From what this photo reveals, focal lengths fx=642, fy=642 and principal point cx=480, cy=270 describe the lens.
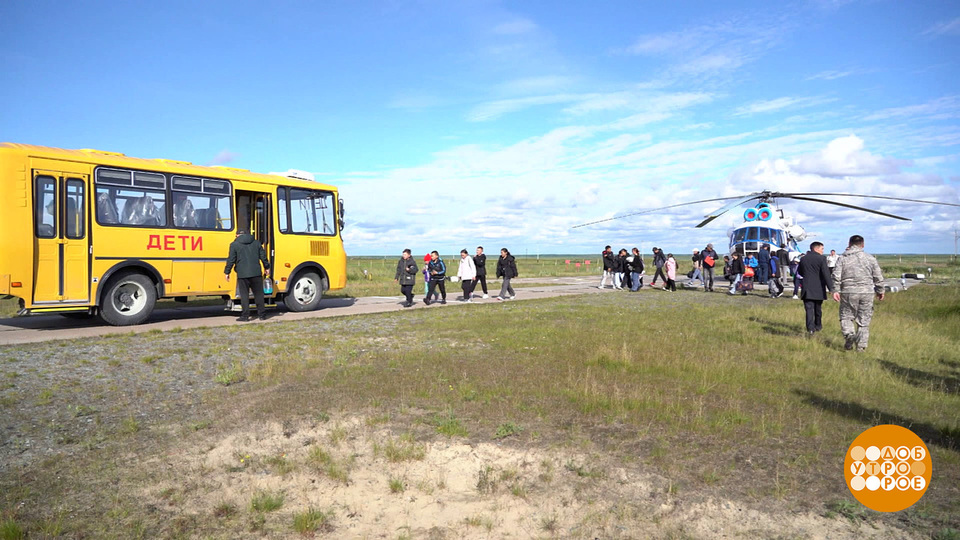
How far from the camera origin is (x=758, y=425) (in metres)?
5.89

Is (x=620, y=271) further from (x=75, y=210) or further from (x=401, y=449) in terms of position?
(x=401, y=449)

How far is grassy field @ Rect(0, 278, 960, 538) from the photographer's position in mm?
4199

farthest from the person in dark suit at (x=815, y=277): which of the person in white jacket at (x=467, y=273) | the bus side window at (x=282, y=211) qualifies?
the bus side window at (x=282, y=211)

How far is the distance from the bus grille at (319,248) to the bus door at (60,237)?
195 inches

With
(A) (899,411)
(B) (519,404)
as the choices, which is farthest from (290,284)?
(A) (899,411)

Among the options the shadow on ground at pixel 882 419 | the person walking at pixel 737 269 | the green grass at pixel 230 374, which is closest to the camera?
the shadow on ground at pixel 882 419

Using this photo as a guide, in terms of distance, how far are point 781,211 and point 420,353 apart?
25485 millimetres

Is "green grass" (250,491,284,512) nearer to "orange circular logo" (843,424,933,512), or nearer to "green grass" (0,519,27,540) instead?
"green grass" (0,519,27,540)

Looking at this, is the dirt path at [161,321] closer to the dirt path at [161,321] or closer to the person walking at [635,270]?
the dirt path at [161,321]

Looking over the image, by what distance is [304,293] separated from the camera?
1580 cm

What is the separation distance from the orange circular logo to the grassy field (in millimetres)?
93

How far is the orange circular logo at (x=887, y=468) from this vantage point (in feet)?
14.3

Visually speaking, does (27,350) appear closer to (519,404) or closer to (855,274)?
(519,404)

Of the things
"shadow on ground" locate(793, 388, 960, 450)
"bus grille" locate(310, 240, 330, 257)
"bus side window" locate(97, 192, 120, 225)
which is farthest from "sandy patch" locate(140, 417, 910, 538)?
"bus grille" locate(310, 240, 330, 257)
